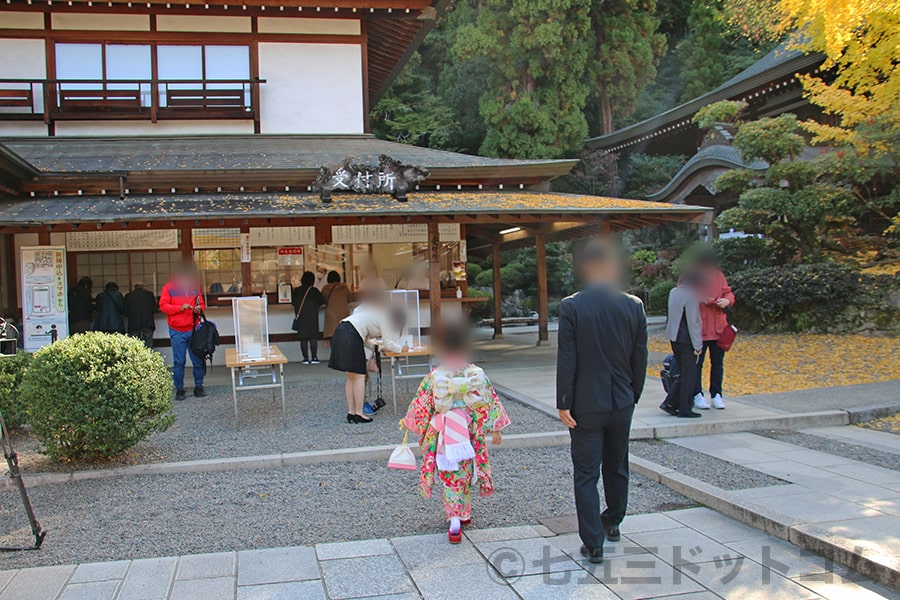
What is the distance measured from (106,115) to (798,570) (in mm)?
14653

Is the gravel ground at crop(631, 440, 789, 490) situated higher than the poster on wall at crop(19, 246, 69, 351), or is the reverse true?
the poster on wall at crop(19, 246, 69, 351)

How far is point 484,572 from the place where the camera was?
12.7ft

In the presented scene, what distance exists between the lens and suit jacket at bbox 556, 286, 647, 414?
12.9 feet

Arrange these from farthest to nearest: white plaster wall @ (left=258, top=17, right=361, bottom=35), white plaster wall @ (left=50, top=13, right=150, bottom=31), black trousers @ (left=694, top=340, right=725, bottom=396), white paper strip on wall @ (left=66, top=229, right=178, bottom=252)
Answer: white plaster wall @ (left=258, top=17, right=361, bottom=35)
white plaster wall @ (left=50, top=13, right=150, bottom=31)
white paper strip on wall @ (left=66, top=229, right=178, bottom=252)
black trousers @ (left=694, top=340, right=725, bottom=396)

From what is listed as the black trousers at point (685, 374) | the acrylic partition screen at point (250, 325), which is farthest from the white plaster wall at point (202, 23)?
the black trousers at point (685, 374)

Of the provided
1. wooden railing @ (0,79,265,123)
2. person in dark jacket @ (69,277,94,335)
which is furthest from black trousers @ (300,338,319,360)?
wooden railing @ (0,79,265,123)

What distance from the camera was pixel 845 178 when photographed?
47.7ft

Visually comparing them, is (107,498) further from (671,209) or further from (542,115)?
(542,115)

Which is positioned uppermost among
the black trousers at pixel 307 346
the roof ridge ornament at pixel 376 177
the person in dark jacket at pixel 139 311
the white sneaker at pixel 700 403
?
the roof ridge ornament at pixel 376 177

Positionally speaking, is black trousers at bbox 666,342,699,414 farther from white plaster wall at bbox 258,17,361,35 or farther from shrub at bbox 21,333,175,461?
white plaster wall at bbox 258,17,361,35

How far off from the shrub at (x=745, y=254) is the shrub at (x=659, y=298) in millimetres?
5414

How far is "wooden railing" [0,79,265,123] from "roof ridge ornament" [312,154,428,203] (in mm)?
3791

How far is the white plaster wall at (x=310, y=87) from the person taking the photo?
14672 millimetres

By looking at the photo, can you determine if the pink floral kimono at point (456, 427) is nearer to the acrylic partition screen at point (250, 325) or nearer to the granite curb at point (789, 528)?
the granite curb at point (789, 528)
